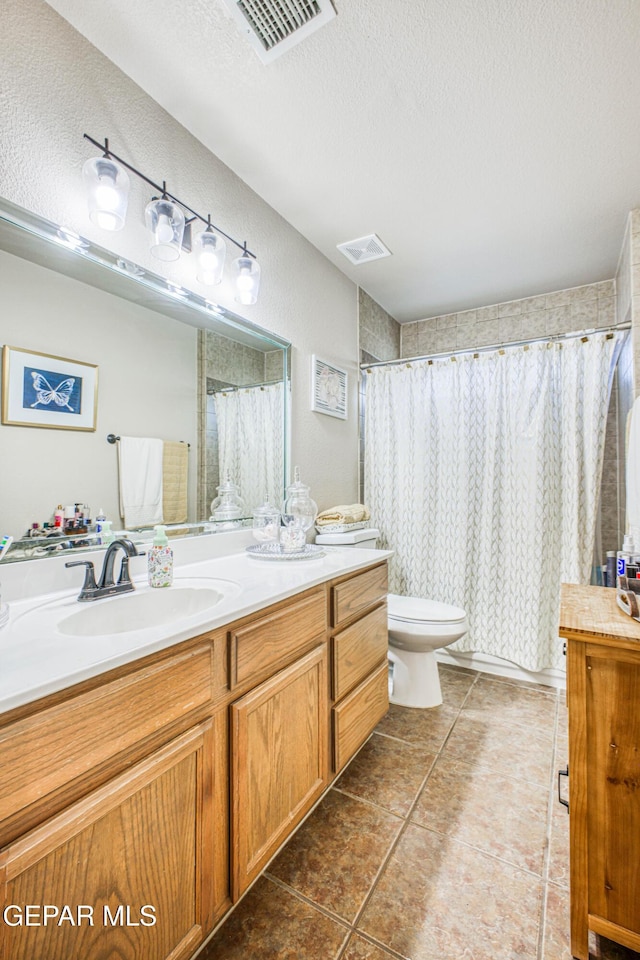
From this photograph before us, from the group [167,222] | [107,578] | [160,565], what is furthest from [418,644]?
[167,222]

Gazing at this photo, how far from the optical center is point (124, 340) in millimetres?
1350

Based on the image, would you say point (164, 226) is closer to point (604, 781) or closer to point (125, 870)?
point (125, 870)

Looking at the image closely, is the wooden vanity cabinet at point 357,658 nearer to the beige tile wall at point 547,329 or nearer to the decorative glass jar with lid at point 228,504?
the decorative glass jar with lid at point 228,504

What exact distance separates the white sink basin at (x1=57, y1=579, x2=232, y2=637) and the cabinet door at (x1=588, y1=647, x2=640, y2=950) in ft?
3.12

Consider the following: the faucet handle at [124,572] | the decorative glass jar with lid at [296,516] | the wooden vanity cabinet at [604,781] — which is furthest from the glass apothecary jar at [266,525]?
the wooden vanity cabinet at [604,781]

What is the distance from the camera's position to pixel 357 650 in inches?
61.4

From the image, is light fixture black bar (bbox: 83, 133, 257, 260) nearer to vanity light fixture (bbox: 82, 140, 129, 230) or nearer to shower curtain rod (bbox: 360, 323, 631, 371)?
vanity light fixture (bbox: 82, 140, 129, 230)

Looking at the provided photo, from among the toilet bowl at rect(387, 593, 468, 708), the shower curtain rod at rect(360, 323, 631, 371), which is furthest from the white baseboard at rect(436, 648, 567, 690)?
the shower curtain rod at rect(360, 323, 631, 371)

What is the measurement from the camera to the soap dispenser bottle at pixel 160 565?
3.86 feet

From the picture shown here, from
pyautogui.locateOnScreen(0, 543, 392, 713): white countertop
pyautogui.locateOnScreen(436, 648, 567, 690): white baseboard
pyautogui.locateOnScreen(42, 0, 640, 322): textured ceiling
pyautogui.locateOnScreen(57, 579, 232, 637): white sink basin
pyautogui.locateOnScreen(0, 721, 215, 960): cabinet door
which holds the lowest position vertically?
pyautogui.locateOnScreen(436, 648, 567, 690): white baseboard

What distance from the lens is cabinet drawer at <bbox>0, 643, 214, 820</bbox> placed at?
1.97ft

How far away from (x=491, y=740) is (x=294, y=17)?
2.68 metres

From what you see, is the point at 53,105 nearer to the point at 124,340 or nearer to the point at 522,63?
the point at 124,340

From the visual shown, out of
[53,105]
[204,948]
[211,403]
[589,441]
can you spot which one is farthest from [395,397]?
[204,948]
